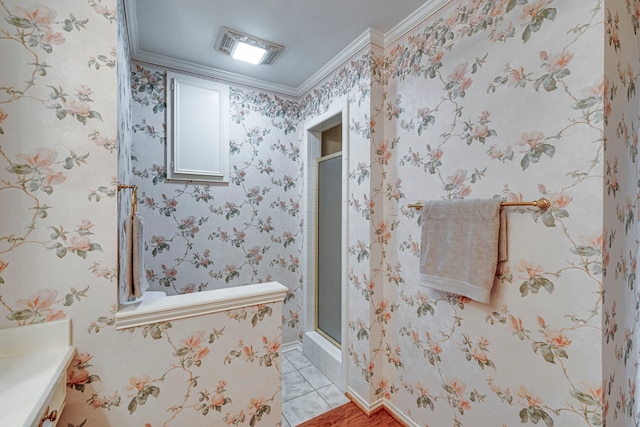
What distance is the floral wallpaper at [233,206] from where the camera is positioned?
6.55 ft

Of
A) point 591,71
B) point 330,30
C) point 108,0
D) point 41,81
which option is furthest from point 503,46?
point 41,81

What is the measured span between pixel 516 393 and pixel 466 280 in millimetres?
489

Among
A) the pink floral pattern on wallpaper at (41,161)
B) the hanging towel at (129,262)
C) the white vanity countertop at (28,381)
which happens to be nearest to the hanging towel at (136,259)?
the hanging towel at (129,262)

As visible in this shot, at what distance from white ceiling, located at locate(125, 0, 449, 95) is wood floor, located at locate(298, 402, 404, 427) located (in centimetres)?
241

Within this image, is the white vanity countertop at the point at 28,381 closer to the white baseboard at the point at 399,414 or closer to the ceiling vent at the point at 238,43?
the white baseboard at the point at 399,414

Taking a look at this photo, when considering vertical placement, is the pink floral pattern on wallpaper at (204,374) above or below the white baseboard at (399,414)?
above

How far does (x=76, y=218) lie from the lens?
97 cm

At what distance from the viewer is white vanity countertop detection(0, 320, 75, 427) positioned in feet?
2.12

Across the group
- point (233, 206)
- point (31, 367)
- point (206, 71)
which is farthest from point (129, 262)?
point (206, 71)

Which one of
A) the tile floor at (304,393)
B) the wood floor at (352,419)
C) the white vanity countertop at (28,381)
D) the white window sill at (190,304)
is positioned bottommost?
the tile floor at (304,393)

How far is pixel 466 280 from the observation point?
1255mm

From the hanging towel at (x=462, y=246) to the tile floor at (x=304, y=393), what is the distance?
44.5 inches

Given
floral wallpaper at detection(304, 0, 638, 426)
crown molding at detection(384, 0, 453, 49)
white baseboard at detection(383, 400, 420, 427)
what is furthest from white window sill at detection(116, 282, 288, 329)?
crown molding at detection(384, 0, 453, 49)

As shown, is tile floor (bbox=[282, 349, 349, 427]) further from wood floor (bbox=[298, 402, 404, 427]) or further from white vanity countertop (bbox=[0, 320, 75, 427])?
white vanity countertop (bbox=[0, 320, 75, 427])
